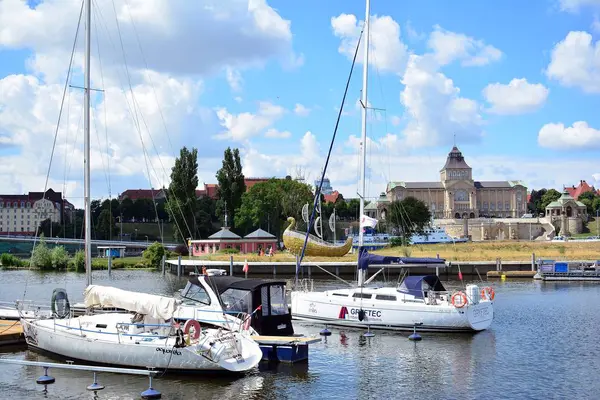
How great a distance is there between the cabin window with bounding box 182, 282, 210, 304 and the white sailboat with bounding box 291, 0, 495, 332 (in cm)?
969

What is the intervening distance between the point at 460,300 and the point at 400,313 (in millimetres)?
3303

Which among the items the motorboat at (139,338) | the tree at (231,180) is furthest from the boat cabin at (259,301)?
the tree at (231,180)

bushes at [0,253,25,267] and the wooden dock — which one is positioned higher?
bushes at [0,253,25,267]

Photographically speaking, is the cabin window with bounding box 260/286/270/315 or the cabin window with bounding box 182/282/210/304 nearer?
the cabin window with bounding box 260/286/270/315

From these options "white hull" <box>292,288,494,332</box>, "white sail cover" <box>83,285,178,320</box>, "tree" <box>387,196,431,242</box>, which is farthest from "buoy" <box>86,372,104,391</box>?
"tree" <box>387,196,431,242</box>

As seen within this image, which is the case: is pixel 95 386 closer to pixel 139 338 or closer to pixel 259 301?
pixel 139 338

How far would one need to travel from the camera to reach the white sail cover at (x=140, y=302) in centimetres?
2823

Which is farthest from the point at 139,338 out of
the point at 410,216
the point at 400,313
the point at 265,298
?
the point at 410,216

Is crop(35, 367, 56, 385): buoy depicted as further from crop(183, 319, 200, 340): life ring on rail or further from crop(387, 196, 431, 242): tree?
crop(387, 196, 431, 242): tree

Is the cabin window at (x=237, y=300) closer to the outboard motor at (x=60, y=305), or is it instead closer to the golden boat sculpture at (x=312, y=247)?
the outboard motor at (x=60, y=305)

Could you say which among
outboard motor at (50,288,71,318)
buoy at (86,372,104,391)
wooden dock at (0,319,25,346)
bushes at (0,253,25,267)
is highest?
bushes at (0,253,25,267)

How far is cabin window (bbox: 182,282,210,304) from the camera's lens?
30.5 m

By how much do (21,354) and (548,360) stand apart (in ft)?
78.8

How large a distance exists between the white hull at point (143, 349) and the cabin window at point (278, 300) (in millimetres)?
3832
